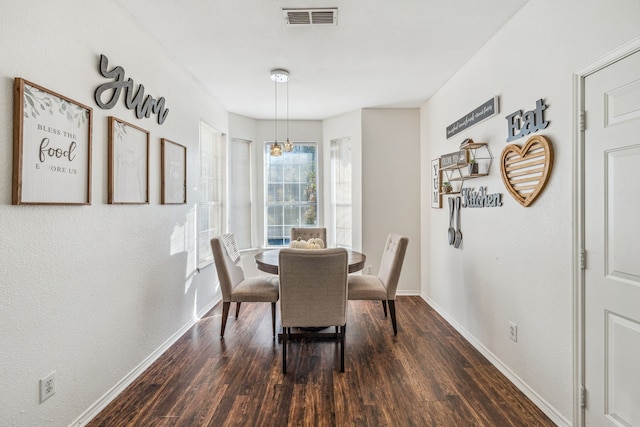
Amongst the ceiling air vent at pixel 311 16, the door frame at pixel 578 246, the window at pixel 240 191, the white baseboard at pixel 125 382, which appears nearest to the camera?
the door frame at pixel 578 246

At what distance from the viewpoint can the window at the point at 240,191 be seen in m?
4.85

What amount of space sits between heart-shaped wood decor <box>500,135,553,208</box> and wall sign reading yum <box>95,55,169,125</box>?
8.87 feet

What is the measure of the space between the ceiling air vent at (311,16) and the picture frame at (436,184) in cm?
211

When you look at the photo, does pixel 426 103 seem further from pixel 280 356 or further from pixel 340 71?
pixel 280 356

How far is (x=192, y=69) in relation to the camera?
3217mm

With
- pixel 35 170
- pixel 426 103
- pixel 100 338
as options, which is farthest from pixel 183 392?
pixel 426 103

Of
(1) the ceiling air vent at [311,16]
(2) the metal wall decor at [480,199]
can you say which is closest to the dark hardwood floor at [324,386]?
(2) the metal wall decor at [480,199]

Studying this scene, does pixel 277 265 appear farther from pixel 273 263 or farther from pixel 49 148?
pixel 49 148

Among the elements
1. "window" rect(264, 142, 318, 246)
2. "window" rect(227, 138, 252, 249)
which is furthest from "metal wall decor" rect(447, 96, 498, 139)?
"window" rect(227, 138, 252, 249)

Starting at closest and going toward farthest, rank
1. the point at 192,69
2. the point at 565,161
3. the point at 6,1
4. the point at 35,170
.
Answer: the point at 6,1
the point at 35,170
the point at 565,161
the point at 192,69

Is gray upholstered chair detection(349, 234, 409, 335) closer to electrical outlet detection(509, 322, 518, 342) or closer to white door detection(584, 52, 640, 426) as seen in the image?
electrical outlet detection(509, 322, 518, 342)

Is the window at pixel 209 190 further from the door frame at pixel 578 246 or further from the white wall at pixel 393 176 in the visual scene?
the door frame at pixel 578 246

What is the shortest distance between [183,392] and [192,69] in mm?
2853

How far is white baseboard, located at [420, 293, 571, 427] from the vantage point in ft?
6.21
